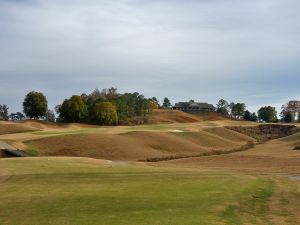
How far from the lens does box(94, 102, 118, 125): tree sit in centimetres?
12994

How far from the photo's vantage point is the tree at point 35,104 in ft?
431

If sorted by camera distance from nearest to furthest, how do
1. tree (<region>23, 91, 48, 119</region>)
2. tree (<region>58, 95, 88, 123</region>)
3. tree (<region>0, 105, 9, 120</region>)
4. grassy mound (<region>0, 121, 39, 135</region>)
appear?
1. grassy mound (<region>0, 121, 39, 135</region>)
2. tree (<region>58, 95, 88, 123</region>)
3. tree (<region>23, 91, 48, 119</region>)
4. tree (<region>0, 105, 9, 120</region>)

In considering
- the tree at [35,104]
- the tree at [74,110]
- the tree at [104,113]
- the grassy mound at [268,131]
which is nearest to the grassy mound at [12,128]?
the tree at [74,110]

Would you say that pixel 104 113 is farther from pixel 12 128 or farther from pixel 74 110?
pixel 12 128

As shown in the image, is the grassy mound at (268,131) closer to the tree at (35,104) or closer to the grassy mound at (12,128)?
the tree at (35,104)

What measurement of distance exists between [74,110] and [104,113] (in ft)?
26.2

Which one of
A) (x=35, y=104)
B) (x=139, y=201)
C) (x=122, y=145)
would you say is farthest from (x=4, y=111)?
(x=139, y=201)

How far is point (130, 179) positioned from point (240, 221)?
14.2 metres

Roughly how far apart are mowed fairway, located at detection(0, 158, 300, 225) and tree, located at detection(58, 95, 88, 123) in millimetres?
98800

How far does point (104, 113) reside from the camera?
130m

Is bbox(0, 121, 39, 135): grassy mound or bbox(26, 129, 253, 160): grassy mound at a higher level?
bbox(0, 121, 39, 135): grassy mound

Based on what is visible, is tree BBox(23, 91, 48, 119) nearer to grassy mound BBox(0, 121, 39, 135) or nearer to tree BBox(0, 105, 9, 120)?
grassy mound BBox(0, 121, 39, 135)

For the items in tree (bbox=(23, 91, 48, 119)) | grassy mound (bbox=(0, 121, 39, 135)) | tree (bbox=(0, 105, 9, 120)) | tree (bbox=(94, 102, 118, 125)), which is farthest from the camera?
tree (bbox=(0, 105, 9, 120))

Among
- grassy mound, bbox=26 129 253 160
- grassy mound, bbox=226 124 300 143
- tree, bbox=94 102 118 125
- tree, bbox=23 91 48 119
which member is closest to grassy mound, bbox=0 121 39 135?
grassy mound, bbox=26 129 253 160
